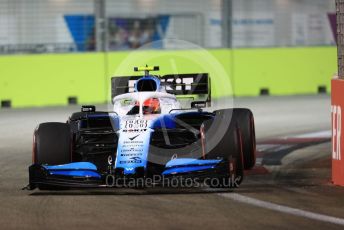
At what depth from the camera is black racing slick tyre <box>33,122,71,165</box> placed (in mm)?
12258

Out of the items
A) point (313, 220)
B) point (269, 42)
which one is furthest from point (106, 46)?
point (313, 220)

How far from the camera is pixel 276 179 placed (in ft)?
43.9

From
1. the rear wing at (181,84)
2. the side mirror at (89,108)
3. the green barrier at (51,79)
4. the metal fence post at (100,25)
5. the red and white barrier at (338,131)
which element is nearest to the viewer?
the red and white barrier at (338,131)

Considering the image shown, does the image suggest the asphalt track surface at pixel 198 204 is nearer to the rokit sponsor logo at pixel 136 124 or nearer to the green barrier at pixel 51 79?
the rokit sponsor logo at pixel 136 124

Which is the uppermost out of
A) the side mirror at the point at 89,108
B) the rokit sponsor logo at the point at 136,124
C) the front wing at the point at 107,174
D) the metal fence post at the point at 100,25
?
the metal fence post at the point at 100,25

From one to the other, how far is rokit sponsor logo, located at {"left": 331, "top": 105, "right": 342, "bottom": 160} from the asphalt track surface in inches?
16.6

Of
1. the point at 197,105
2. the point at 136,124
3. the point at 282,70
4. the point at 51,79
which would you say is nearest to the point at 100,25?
the point at 51,79

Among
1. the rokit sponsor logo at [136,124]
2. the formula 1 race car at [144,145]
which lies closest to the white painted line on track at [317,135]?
the formula 1 race car at [144,145]

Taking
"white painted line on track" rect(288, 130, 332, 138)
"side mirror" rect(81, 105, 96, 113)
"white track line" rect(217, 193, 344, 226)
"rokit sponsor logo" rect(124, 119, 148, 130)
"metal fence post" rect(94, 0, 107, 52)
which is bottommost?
"white track line" rect(217, 193, 344, 226)

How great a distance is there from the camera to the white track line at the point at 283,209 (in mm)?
10062

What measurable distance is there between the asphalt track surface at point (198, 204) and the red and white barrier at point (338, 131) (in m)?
0.20

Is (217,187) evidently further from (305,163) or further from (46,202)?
(305,163)

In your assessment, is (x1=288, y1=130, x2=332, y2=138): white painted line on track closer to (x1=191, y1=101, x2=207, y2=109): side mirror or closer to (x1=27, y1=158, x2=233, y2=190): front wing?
(x1=191, y1=101, x2=207, y2=109): side mirror

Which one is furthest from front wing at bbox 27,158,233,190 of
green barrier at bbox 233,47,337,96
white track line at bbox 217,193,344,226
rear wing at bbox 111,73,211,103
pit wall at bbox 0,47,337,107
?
green barrier at bbox 233,47,337,96
